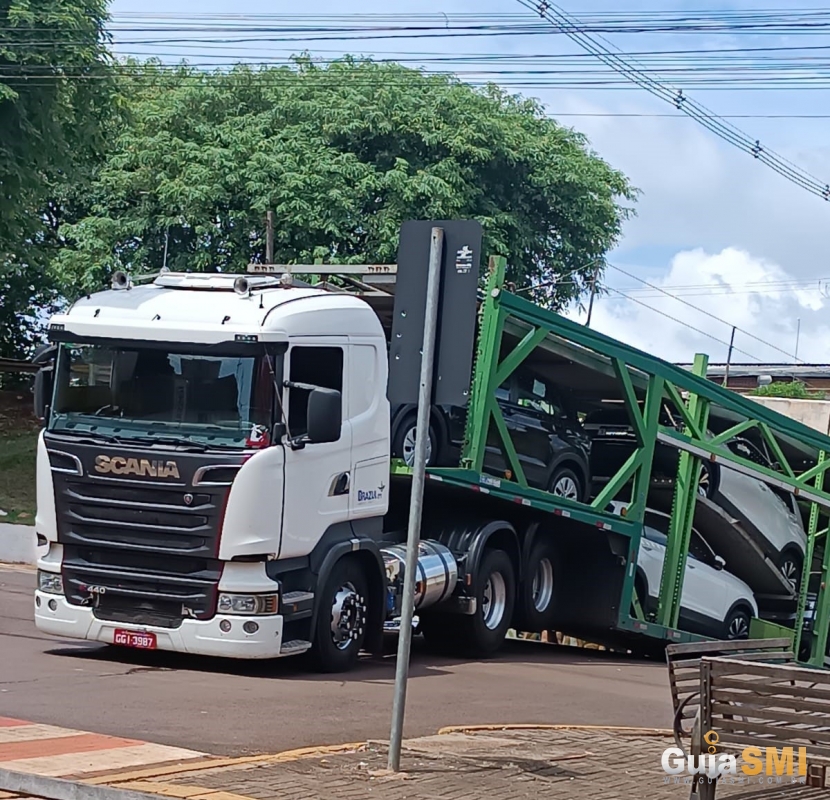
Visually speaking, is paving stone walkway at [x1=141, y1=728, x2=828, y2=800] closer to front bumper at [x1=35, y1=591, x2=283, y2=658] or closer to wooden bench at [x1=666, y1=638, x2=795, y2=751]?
wooden bench at [x1=666, y1=638, x2=795, y2=751]

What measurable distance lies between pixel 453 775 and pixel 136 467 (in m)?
4.49

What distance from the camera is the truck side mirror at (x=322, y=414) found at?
10.7 meters

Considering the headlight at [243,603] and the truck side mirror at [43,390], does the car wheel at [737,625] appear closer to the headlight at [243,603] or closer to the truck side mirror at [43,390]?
the headlight at [243,603]

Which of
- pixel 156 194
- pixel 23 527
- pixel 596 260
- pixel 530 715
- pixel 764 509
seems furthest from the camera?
pixel 596 260

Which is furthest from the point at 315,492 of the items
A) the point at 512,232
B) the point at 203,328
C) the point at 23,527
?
the point at 512,232

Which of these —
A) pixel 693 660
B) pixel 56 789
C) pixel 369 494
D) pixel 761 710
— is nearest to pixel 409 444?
pixel 369 494

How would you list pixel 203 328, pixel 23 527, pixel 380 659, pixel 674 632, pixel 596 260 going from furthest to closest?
pixel 596 260 → pixel 23 527 → pixel 674 632 → pixel 380 659 → pixel 203 328

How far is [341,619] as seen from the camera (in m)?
11.6

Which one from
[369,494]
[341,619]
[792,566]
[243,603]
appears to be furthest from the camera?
[792,566]

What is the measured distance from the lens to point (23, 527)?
74.5 ft

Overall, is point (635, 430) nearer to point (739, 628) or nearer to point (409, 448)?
point (409, 448)

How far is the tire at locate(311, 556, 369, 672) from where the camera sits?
1133 centimetres

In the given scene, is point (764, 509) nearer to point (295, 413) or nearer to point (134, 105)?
point (295, 413)

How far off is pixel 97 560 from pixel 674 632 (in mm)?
7116
